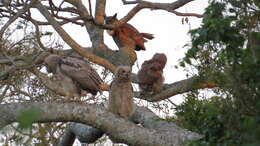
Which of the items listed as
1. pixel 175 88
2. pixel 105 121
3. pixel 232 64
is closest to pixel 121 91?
pixel 175 88

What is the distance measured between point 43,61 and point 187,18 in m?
2.59

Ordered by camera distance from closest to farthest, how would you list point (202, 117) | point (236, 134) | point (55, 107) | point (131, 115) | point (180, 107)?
point (236, 134) → point (202, 117) → point (55, 107) → point (180, 107) → point (131, 115)

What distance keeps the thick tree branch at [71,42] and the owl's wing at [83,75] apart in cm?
105

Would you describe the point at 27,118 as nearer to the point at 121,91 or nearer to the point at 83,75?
the point at 121,91

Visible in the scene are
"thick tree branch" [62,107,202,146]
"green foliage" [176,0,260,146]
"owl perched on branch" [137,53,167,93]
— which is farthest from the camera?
"owl perched on branch" [137,53,167,93]

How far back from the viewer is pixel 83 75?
9836mm

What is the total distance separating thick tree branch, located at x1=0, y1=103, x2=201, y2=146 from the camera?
6.91 m

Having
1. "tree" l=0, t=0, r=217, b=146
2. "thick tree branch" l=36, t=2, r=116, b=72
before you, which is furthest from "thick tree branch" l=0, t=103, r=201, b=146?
"thick tree branch" l=36, t=2, r=116, b=72

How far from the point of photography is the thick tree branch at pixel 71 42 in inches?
433

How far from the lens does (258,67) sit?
451 centimetres

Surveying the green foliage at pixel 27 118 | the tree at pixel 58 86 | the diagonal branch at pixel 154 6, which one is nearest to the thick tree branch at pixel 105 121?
the tree at pixel 58 86

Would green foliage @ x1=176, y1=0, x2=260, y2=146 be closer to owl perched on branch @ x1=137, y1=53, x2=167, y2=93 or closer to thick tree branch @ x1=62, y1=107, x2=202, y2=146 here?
thick tree branch @ x1=62, y1=107, x2=202, y2=146

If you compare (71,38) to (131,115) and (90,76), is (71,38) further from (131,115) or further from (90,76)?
(131,115)

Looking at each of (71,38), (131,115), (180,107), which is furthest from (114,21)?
(180,107)
